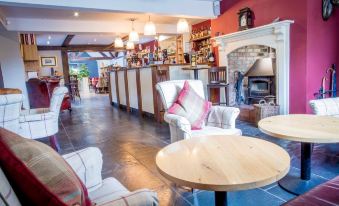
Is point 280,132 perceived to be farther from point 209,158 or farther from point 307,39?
point 307,39

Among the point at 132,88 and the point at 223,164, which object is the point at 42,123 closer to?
the point at 223,164

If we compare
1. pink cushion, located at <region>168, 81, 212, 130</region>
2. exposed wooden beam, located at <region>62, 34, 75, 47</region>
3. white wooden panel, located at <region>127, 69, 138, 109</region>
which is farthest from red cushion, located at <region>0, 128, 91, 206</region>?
exposed wooden beam, located at <region>62, 34, 75, 47</region>

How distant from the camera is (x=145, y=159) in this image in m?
2.95

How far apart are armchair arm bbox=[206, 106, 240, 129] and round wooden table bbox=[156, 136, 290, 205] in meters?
0.78

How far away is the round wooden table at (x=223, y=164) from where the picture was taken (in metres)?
1.10

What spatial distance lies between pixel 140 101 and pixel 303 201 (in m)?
4.81

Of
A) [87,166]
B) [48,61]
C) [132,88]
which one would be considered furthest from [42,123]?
[48,61]

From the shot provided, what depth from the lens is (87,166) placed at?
143 cm

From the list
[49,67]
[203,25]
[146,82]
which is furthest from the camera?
[49,67]

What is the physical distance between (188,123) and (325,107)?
1665 mm

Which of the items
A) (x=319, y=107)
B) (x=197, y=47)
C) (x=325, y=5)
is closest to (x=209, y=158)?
(x=319, y=107)

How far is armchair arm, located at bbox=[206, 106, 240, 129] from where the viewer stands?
2469 millimetres

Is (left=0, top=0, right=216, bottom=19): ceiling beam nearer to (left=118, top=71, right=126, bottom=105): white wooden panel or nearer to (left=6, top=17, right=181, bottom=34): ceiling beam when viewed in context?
(left=6, top=17, right=181, bottom=34): ceiling beam

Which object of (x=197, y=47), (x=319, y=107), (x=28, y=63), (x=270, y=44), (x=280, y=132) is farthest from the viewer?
(x=28, y=63)
